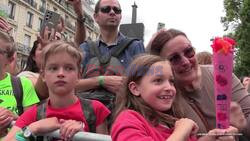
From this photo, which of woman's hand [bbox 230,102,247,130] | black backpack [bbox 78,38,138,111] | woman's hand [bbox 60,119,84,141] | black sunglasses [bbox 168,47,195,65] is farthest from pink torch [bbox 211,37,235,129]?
black backpack [bbox 78,38,138,111]

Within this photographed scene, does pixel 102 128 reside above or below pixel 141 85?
below

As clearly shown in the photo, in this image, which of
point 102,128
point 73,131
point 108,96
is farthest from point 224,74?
point 108,96

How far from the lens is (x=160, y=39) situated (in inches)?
90.7

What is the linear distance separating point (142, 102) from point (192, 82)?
0.40 m

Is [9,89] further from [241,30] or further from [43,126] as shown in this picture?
[241,30]

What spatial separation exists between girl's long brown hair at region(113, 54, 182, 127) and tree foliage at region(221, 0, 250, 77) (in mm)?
20503

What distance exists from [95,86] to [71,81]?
A: 56 cm

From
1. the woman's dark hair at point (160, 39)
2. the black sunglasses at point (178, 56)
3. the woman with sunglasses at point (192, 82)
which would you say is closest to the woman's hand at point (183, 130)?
the woman with sunglasses at point (192, 82)

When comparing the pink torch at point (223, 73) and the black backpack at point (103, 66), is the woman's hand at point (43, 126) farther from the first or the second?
the pink torch at point (223, 73)

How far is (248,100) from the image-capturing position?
2.17 m

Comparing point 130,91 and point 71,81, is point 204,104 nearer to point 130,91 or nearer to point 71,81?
point 130,91

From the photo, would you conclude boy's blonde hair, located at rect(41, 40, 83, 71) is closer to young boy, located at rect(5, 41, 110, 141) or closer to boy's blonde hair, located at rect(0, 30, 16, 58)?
young boy, located at rect(5, 41, 110, 141)

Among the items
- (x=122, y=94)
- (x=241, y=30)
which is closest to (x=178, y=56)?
(x=122, y=94)

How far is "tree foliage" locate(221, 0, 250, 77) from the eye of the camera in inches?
874
